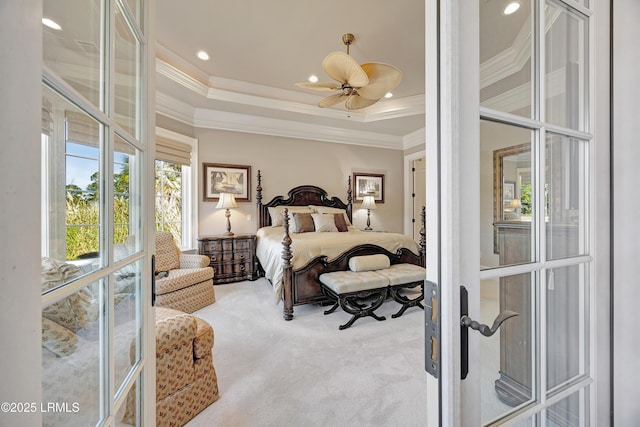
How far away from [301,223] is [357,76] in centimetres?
256

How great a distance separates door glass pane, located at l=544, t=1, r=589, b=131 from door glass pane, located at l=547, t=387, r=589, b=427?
0.88 m

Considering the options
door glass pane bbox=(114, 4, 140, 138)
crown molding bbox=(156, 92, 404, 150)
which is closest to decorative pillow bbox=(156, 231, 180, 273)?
crown molding bbox=(156, 92, 404, 150)

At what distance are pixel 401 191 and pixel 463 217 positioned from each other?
18.9ft

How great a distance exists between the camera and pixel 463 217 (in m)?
0.64

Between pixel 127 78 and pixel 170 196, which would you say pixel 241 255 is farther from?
pixel 127 78

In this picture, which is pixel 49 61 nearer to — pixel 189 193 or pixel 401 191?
pixel 189 193

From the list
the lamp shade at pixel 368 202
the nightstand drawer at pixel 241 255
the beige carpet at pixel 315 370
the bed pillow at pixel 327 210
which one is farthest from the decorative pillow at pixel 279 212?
the beige carpet at pixel 315 370

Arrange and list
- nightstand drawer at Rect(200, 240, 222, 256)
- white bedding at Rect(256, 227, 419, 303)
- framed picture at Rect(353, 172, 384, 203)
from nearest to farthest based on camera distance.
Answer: white bedding at Rect(256, 227, 419, 303), nightstand drawer at Rect(200, 240, 222, 256), framed picture at Rect(353, 172, 384, 203)

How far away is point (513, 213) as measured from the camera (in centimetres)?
78

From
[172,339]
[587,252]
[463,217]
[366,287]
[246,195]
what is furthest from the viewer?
[246,195]

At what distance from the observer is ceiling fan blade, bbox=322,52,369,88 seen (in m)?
2.31

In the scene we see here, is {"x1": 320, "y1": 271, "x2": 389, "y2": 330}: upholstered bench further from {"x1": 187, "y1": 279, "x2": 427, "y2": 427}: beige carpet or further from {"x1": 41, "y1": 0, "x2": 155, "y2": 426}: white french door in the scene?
{"x1": 41, "y1": 0, "x2": 155, "y2": 426}: white french door

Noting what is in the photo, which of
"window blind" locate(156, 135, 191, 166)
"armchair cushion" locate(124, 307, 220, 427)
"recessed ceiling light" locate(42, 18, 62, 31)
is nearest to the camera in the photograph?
"recessed ceiling light" locate(42, 18, 62, 31)

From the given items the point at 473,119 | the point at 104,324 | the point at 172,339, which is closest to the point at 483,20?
the point at 473,119
